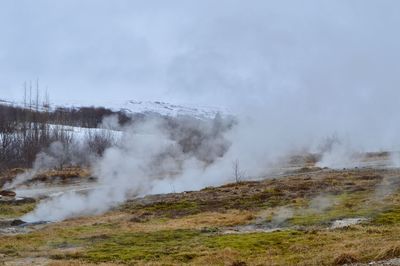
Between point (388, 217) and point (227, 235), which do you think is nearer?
point (227, 235)

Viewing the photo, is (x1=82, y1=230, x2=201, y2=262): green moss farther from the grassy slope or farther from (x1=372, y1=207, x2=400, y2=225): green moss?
(x1=372, y1=207, x2=400, y2=225): green moss

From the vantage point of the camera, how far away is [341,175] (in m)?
56.5

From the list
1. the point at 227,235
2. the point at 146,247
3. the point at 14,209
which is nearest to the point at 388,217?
the point at 227,235

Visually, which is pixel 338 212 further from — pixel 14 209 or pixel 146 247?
pixel 14 209

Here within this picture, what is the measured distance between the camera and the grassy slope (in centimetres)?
2206

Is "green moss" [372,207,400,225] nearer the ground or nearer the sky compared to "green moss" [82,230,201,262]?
nearer the sky

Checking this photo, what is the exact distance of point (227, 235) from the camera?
28.9 m

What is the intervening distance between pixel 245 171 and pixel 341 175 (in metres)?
12.8

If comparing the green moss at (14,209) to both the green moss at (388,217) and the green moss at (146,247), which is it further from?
the green moss at (388,217)

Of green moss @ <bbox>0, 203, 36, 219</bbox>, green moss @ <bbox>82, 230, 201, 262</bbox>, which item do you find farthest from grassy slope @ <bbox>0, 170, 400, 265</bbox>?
green moss @ <bbox>0, 203, 36, 219</bbox>

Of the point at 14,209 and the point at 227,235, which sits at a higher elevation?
the point at 227,235

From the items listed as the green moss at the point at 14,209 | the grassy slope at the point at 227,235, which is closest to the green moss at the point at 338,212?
A: the grassy slope at the point at 227,235

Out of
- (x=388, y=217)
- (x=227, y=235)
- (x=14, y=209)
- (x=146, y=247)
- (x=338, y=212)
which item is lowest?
(x=14, y=209)

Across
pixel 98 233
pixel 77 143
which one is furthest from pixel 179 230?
pixel 77 143
